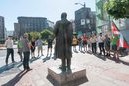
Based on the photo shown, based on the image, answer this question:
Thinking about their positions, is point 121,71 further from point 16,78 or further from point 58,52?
point 16,78

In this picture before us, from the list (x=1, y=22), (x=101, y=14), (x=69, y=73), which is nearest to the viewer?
(x=69, y=73)

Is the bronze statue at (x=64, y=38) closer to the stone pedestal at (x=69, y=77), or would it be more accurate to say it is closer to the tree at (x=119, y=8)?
the stone pedestal at (x=69, y=77)

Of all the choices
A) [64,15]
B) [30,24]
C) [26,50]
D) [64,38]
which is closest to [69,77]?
[64,38]

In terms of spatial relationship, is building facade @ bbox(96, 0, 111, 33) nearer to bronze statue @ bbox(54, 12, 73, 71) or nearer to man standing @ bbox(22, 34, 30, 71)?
man standing @ bbox(22, 34, 30, 71)

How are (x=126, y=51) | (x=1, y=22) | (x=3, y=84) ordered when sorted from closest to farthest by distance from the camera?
(x=3, y=84), (x=126, y=51), (x=1, y=22)

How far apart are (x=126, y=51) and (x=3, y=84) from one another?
10.4m

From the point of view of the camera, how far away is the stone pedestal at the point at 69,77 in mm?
7934

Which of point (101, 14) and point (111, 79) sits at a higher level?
point (101, 14)

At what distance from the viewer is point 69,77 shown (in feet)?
26.4

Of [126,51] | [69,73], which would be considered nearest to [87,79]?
[69,73]

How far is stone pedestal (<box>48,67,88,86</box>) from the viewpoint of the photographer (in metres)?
7.93

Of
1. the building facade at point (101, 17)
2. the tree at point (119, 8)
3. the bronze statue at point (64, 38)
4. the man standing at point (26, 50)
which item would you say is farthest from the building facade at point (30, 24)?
the bronze statue at point (64, 38)

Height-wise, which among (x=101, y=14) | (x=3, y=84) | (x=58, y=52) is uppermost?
(x=101, y=14)

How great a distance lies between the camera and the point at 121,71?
9.83 metres
